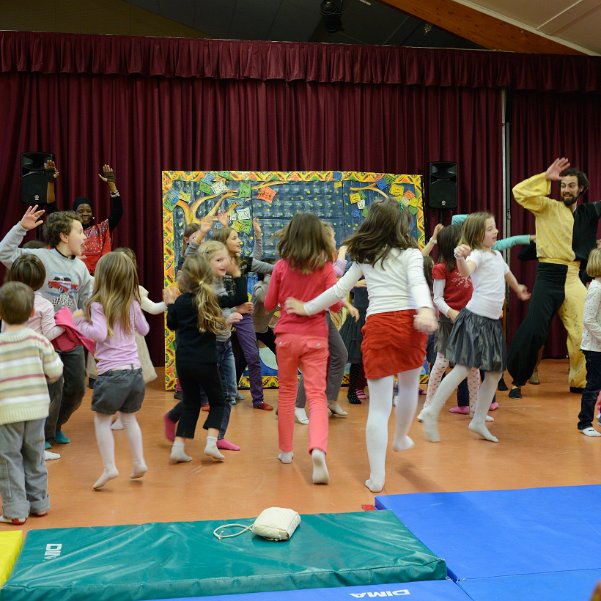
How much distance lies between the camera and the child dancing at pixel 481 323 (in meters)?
4.50

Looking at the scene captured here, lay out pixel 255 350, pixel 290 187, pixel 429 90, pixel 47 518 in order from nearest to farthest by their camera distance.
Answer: pixel 47 518, pixel 255 350, pixel 290 187, pixel 429 90

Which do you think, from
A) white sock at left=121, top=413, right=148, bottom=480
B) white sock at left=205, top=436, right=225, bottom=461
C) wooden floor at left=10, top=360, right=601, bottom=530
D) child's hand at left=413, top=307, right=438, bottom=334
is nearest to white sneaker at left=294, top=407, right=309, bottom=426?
wooden floor at left=10, top=360, right=601, bottom=530

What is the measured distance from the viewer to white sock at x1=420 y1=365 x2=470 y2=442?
4.27m

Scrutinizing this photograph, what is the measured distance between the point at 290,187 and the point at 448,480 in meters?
3.92

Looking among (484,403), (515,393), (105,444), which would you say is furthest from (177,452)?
(515,393)

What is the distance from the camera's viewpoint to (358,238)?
12.4 ft

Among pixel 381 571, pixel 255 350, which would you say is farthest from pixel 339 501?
pixel 255 350

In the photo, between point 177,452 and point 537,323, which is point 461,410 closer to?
point 537,323

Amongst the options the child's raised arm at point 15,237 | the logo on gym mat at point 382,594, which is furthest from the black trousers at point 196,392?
the logo on gym mat at point 382,594

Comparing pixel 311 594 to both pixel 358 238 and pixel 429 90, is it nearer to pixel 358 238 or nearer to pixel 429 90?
pixel 358 238

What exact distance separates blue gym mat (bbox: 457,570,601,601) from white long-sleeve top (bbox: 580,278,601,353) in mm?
2417

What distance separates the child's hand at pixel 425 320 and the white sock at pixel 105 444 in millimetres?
1615

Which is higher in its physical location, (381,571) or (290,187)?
(290,187)

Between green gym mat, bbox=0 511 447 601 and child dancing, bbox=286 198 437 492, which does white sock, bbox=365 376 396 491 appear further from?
green gym mat, bbox=0 511 447 601
